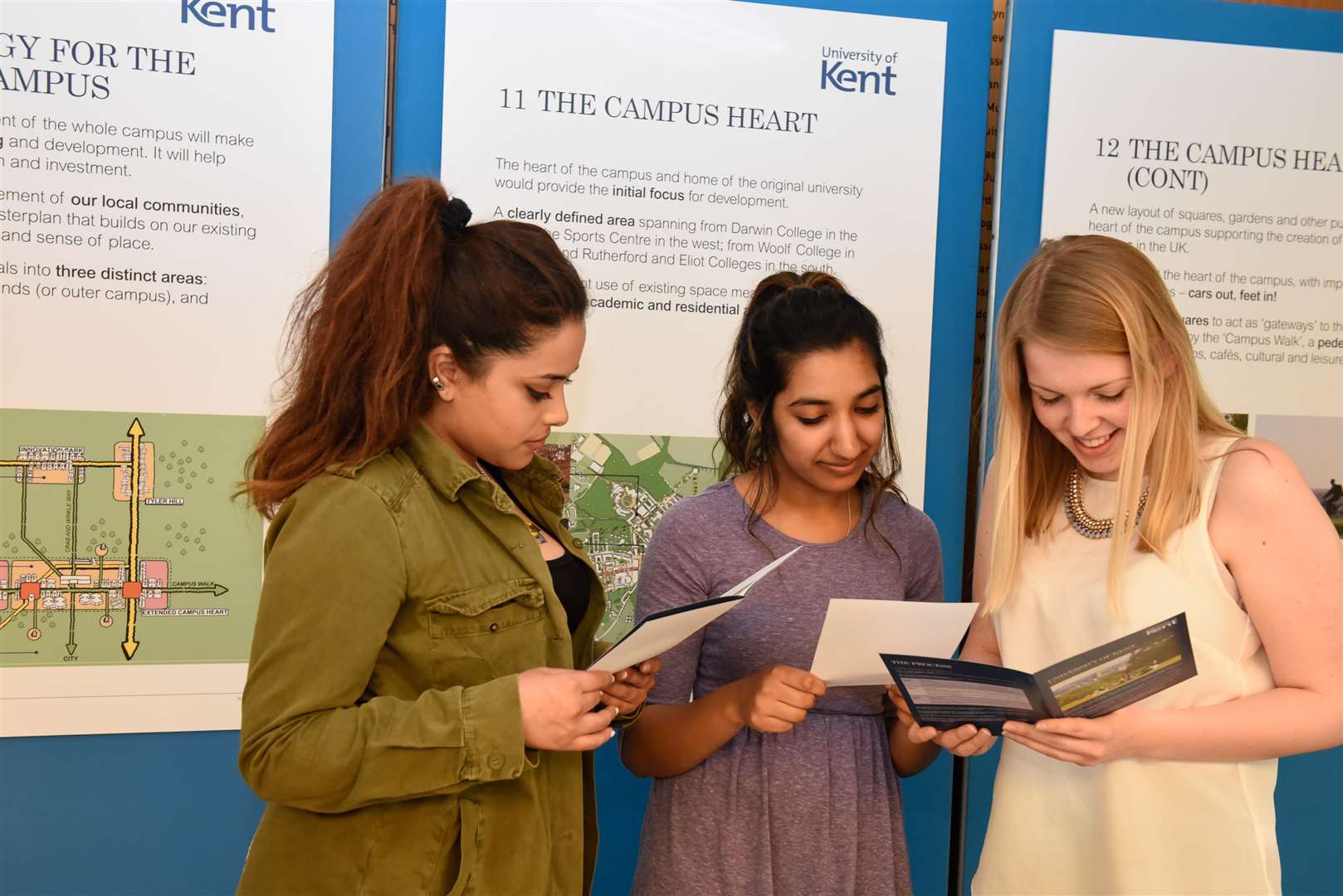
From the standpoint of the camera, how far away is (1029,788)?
5.97ft

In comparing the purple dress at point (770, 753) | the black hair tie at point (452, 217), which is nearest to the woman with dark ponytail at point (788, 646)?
the purple dress at point (770, 753)

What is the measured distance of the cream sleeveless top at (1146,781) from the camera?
1.66 m

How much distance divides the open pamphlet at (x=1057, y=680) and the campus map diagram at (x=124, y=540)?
1.78 metres

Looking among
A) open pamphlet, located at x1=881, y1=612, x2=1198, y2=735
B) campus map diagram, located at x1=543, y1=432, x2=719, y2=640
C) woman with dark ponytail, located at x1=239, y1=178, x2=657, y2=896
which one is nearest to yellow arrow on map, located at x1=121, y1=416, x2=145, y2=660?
campus map diagram, located at x1=543, y1=432, x2=719, y2=640

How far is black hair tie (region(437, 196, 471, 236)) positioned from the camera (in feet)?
5.23

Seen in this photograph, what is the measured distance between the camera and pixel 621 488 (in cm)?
288

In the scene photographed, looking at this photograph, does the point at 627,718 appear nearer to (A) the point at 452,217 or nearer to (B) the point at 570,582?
(B) the point at 570,582

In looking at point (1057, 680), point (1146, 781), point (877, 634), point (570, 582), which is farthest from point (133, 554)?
point (1146, 781)

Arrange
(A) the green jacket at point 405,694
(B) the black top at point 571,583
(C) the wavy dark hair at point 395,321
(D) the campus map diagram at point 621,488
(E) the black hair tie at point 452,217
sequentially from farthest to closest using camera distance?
(D) the campus map diagram at point 621,488 < (B) the black top at point 571,583 < (E) the black hair tie at point 452,217 < (C) the wavy dark hair at point 395,321 < (A) the green jacket at point 405,694

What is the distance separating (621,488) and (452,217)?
54.0 inches

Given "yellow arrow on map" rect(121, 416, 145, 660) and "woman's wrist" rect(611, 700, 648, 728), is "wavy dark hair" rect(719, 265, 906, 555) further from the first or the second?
"yellow arrow on map" rect(121, 416, 145, 660)

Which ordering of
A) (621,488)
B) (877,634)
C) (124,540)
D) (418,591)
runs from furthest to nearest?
(621,488) < (124,540) < (877,634) < (418,591)

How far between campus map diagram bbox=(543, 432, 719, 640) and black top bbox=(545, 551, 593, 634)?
3.46 feet

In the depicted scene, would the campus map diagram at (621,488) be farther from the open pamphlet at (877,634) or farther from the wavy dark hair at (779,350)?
the open pamphlet at (877,634)
